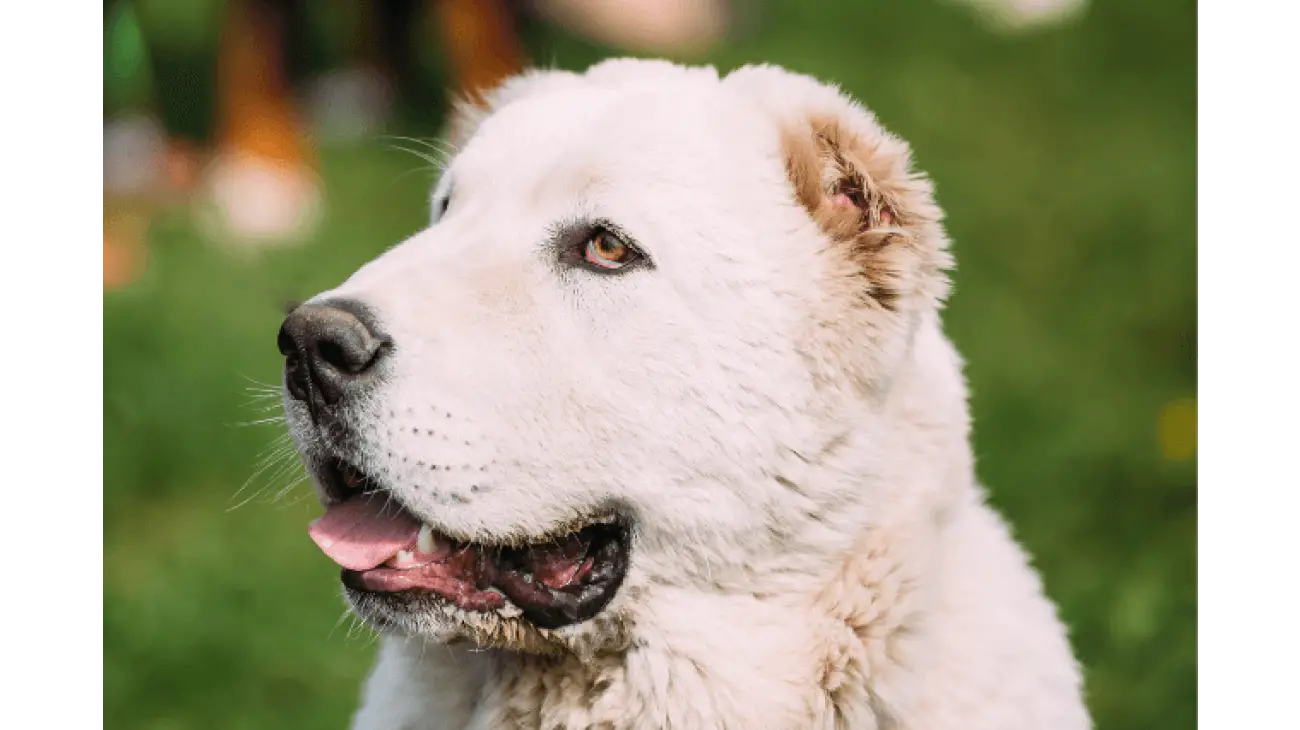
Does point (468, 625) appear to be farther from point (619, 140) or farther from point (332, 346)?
point (619, 140)

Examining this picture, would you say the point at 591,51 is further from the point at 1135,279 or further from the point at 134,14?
the point at 1135,279

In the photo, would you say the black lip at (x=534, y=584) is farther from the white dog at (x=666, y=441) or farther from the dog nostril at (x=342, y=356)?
the dog nostril at (x=342, y=356)

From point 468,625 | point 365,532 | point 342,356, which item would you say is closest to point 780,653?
point 468,625

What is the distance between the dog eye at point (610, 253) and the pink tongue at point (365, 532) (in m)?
0.62

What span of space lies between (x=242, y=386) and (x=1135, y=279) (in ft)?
13.1

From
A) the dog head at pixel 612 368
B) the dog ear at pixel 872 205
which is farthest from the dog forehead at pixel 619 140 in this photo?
the dog ear at pixel 872 205

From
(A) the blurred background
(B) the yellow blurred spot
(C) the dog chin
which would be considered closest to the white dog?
(C) the dog chin

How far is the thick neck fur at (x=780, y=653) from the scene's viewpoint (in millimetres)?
2514

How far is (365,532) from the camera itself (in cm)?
251

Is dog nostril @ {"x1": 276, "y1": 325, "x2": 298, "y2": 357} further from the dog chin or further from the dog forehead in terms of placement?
the dog forehead

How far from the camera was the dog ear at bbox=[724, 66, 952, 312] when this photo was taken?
2.59m

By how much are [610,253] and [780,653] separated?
2.82ft

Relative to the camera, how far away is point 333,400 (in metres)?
2.36

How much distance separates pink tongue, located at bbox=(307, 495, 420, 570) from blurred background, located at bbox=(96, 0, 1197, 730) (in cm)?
160
